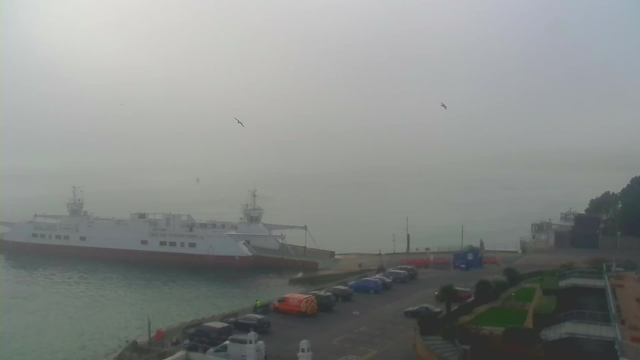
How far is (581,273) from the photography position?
36.4 ft

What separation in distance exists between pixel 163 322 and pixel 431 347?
9094mm

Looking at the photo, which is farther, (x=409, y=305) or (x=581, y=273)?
(x=409, y=305)

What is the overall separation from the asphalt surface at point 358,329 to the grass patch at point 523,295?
5.09 feet

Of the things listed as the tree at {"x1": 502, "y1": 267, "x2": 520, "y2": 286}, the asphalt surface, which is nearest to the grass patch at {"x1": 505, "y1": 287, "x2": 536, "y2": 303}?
the tree at {"x1": 502, "y1": 267, "x2": 520, "y2": 286}

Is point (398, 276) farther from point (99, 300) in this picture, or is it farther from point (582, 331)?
point (99, 300)

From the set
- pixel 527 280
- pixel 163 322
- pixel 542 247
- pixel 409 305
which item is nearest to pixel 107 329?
pixel 163 322

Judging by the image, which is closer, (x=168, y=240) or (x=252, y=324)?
(x=252, y=324)

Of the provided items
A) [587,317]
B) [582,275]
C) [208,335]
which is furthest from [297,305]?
[582,275]

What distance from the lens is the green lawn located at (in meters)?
8.91

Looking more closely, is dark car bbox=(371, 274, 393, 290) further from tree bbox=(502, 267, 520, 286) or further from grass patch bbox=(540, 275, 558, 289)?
grass patch bbox=(540, 275, 558, 289)

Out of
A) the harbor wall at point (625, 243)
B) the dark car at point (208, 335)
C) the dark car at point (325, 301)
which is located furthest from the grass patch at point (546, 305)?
the harbor wall at point (625, 243)

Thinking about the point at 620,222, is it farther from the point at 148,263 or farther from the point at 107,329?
the point at 148,263

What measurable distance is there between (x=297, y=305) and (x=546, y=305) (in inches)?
191

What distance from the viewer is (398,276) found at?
15.1 m
